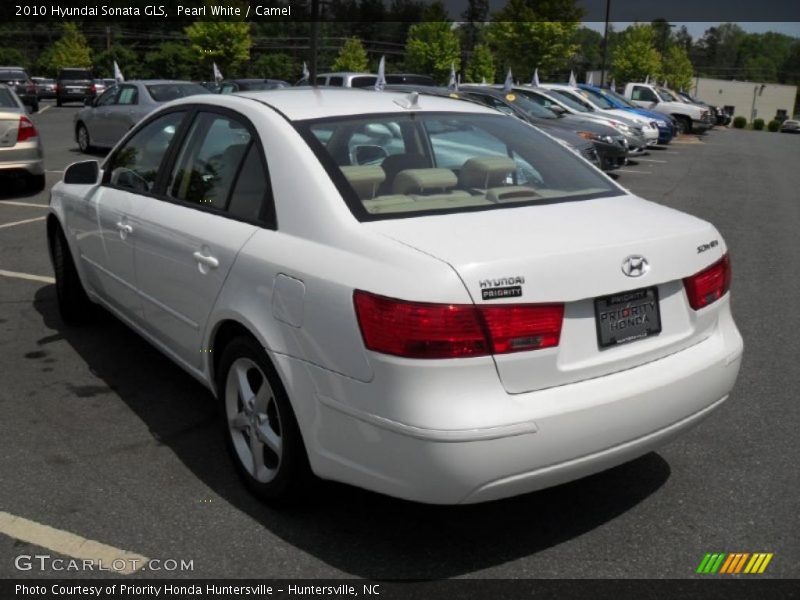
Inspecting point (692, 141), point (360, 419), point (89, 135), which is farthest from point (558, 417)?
point (692, 141)

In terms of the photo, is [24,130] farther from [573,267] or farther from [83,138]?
[573,267]

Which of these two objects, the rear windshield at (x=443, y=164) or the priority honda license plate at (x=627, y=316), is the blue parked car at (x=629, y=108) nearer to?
the rear windshield at (x=443, y=164)

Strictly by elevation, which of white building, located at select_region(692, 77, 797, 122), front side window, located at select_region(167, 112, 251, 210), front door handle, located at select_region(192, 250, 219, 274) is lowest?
white building, located at select_region(692, 77, 797, 122)

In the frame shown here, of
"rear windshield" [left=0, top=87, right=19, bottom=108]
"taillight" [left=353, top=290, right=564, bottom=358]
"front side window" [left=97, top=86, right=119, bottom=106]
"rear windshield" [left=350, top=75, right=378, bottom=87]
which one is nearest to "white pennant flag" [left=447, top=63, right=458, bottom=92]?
"rear windshield" [left=350, top=75, right=378, bottom=87]

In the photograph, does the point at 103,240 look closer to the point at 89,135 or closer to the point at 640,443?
the point at 640,443

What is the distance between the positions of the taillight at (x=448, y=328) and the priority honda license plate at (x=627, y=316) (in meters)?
0.26

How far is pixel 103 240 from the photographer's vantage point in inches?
186

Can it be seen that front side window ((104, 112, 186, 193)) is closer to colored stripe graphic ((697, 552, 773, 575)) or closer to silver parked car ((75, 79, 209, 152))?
colored stripe graphic ((697, 552, 773, 575))

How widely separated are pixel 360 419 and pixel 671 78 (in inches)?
3462

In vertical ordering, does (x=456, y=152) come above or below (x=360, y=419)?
above

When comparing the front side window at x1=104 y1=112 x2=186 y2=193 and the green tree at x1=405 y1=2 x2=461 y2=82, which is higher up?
the green tree at x1=405 y1=2 x2=461 y2=82

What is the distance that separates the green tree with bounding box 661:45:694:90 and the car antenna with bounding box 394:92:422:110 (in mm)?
84026

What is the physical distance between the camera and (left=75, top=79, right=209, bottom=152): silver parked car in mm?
15648

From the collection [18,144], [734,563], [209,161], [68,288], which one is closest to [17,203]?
[18,144]
